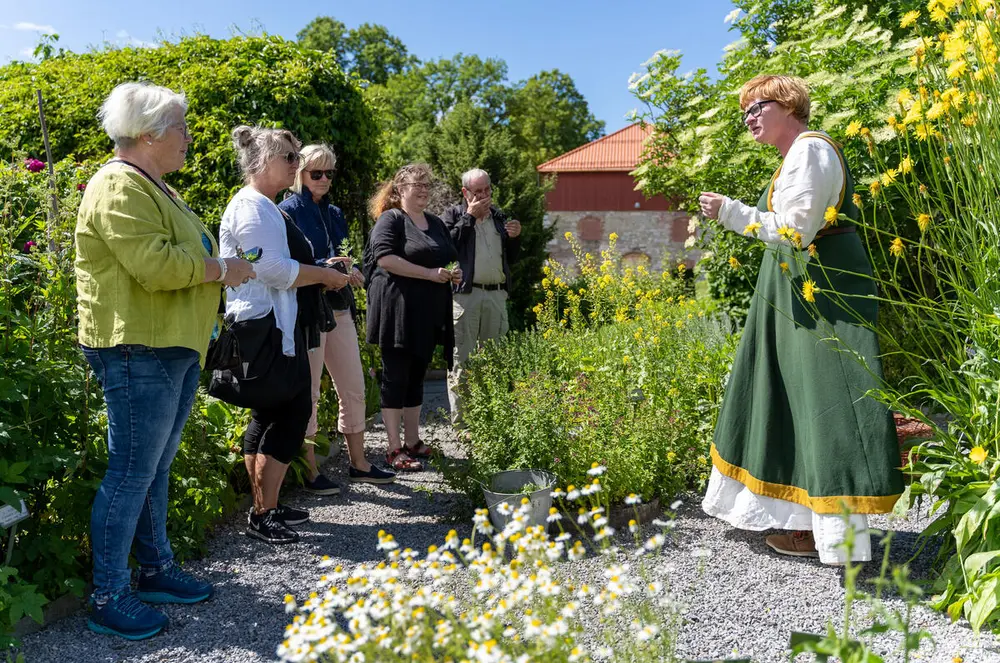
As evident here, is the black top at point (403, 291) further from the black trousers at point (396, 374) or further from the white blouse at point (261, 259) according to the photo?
the white blouse at point (261, 259)

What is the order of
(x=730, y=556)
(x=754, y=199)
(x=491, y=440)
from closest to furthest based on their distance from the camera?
(x=730, y=556)
(x=491, y=440)
(x=754, y=199)

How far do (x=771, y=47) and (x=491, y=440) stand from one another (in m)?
4.34

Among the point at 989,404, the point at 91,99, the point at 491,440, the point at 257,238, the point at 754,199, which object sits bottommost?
the point at 491,440

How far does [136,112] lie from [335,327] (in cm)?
179

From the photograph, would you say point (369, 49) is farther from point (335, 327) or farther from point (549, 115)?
point (335, 327)

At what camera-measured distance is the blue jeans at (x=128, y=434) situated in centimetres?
246

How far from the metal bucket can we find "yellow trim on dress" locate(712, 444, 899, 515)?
2.37 feet

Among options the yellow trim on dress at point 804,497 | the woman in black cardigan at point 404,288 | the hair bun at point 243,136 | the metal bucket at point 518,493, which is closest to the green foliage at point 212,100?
the woman in black cardigan at point 404,288

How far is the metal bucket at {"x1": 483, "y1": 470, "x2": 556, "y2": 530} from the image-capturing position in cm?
323

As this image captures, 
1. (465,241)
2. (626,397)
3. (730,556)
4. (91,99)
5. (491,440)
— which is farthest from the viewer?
(91,99)

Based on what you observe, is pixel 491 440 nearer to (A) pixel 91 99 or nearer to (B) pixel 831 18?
(B) pixel 831 18

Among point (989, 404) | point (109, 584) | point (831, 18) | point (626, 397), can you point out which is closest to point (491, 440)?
point (626, 397)

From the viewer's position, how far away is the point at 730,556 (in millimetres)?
3119

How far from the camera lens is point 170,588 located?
279cm
